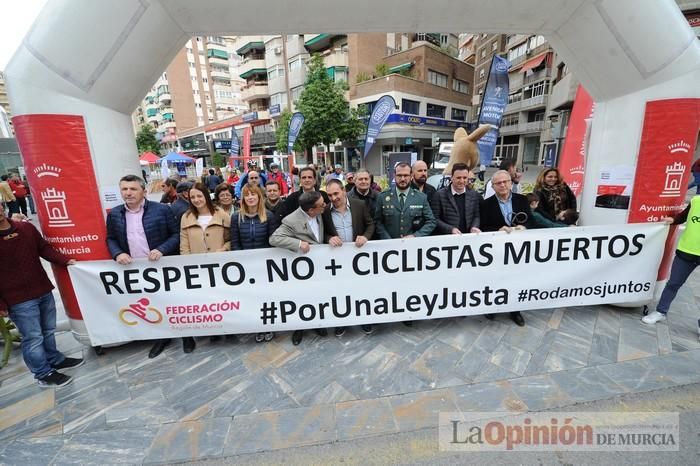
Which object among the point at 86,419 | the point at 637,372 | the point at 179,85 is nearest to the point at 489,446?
the point at 637,372

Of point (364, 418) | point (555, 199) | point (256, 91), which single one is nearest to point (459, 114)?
point (256, 91)

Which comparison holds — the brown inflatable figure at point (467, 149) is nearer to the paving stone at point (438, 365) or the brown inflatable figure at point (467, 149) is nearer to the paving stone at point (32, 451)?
the paving stone at point (438, 365)

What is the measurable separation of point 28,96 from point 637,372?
591 centimetres

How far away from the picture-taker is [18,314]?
2771mm

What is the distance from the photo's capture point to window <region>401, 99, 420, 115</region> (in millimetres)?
26867

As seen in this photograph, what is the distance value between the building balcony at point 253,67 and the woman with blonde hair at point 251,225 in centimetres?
3869

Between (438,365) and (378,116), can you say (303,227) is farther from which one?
(378,116)

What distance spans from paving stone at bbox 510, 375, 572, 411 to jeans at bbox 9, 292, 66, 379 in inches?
170

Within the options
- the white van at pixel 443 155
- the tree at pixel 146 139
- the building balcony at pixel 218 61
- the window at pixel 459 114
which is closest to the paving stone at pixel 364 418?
the white van at pixel 443 155

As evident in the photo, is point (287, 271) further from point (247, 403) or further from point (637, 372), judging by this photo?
point (637, 372)

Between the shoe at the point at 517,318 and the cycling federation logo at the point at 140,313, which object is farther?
the shoe at the point at 517,318

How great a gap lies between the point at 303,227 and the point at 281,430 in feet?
5.77

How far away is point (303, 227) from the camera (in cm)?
317

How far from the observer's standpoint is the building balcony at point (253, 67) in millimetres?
36000
